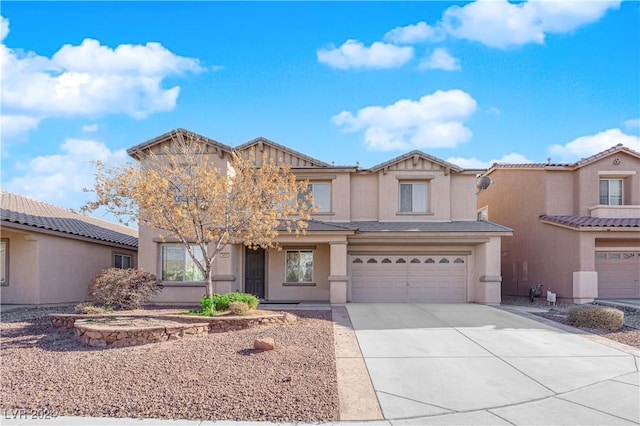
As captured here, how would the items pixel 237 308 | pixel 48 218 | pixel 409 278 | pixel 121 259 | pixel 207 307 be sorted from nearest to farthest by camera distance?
pixel 237 308 < pixel 207 307 < pixel 48 218 < pixel 409 278 < pixel 121 259

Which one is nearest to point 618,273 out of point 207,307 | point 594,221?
point 594,221

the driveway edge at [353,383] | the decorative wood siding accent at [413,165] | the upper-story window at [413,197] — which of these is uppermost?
the decorative wood siding accent at [413,165]

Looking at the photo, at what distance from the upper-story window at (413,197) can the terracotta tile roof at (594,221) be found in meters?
5.71

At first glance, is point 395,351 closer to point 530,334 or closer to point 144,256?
point 530,334

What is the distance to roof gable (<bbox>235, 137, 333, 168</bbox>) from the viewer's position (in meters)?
17.9

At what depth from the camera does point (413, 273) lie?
18.0m


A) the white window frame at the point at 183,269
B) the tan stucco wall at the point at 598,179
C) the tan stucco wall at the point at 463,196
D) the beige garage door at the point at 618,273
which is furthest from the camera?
the tan stucco wall at the point at 598,179

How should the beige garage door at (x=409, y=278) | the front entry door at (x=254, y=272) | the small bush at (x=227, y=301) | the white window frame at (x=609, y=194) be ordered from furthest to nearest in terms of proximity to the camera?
the white window frame at (x=609, y=194) < the front entry door at (x=254, y=272) < the beige garage door at (x=409, y=278) < the small bush at (x=227, y=301)

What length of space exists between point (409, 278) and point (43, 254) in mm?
14077

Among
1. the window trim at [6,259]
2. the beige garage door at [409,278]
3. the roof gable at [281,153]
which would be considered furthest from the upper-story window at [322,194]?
the window trim at [6,259]

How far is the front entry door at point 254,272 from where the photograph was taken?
18.0 m

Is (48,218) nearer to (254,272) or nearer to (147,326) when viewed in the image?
(254,272)

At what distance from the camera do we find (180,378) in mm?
7191

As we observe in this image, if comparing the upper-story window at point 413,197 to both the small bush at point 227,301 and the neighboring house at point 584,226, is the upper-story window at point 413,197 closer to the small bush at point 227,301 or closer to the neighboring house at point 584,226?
the neighboring house at point 584,226
